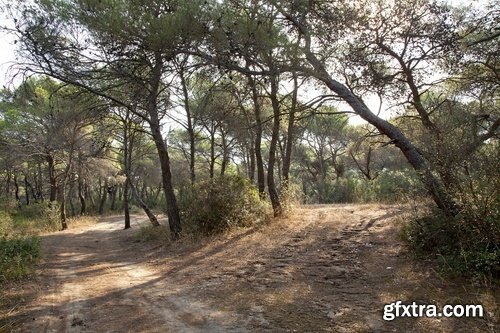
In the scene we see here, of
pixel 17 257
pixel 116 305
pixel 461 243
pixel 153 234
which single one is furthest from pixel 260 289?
pixel 153 234

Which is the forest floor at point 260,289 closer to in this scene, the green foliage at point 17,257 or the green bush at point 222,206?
the green foliage at point 17,257

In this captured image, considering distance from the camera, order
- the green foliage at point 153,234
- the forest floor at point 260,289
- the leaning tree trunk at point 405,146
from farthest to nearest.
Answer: the green foliage at point 153,234 < the leaning tree trunk at point 405,146 < the forest floor at point 260,289

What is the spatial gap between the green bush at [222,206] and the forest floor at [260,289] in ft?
4.21

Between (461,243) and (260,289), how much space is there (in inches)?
115

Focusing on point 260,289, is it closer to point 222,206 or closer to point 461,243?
point 461,243

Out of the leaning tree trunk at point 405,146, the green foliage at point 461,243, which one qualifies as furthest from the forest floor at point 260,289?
the leaning tree trunk at point 405,146

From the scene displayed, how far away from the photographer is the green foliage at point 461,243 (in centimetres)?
491

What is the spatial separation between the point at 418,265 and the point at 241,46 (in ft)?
16.7

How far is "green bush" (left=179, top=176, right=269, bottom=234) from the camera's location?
444 inches

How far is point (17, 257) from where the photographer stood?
8.36 meters

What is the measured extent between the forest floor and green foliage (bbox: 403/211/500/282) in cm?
22

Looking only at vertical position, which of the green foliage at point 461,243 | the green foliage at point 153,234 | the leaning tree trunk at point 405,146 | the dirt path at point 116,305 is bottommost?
the dirt path at point 116,305

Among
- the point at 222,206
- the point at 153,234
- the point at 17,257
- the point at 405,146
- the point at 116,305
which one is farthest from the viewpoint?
the point at 153,234

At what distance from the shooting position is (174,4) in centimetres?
833
